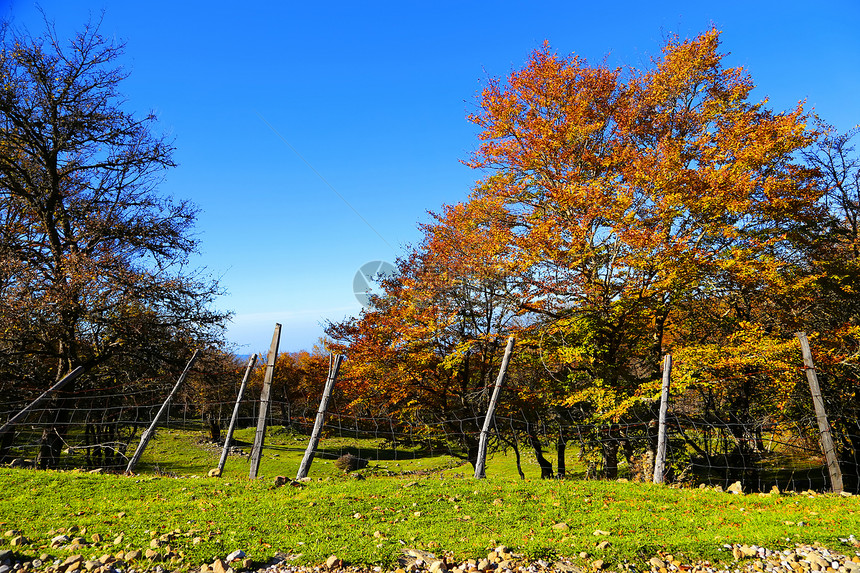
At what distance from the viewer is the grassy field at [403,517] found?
552 centimetres

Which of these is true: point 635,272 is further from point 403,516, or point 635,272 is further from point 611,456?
point 403,516

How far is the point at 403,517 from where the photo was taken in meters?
6.81

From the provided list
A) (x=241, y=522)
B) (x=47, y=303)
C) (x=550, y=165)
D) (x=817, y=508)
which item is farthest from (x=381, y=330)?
(x=817, y=508)

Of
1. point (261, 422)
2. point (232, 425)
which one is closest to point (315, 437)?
point (261, 422)

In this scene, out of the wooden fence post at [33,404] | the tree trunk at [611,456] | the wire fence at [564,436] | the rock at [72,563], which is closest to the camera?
the rock at [72,563]

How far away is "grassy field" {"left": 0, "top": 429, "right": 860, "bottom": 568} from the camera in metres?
5.52

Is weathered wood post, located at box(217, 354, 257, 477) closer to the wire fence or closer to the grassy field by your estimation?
the grassy field

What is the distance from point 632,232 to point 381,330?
1024cm

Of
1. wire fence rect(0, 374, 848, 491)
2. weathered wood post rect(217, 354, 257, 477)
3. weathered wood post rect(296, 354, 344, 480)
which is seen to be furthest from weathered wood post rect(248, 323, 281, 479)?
wire fence rect(0, 374, 848, 491)

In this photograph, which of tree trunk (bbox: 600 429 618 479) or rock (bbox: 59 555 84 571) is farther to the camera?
tree trunk (bbox: 600 429 618 479)

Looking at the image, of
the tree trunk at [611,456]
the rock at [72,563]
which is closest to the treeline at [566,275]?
the tree trunk at [611,456]

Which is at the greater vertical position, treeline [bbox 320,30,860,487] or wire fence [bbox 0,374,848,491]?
treeline [bbox 320,30,860,487]

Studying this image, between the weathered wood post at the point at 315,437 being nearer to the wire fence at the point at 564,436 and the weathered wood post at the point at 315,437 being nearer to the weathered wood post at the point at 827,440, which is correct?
the wire fence at the point at 564,436

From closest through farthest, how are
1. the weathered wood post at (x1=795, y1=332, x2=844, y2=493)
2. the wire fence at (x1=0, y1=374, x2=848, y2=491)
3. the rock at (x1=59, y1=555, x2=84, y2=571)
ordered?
the rock at (x1=59, y1=555, x2=84, y2=571)
the weathered wood post at (x1=795, y1=332, x2=844, y2=493)
the wire fence at (x1=0, y1=374, x2=848, y2=491)
